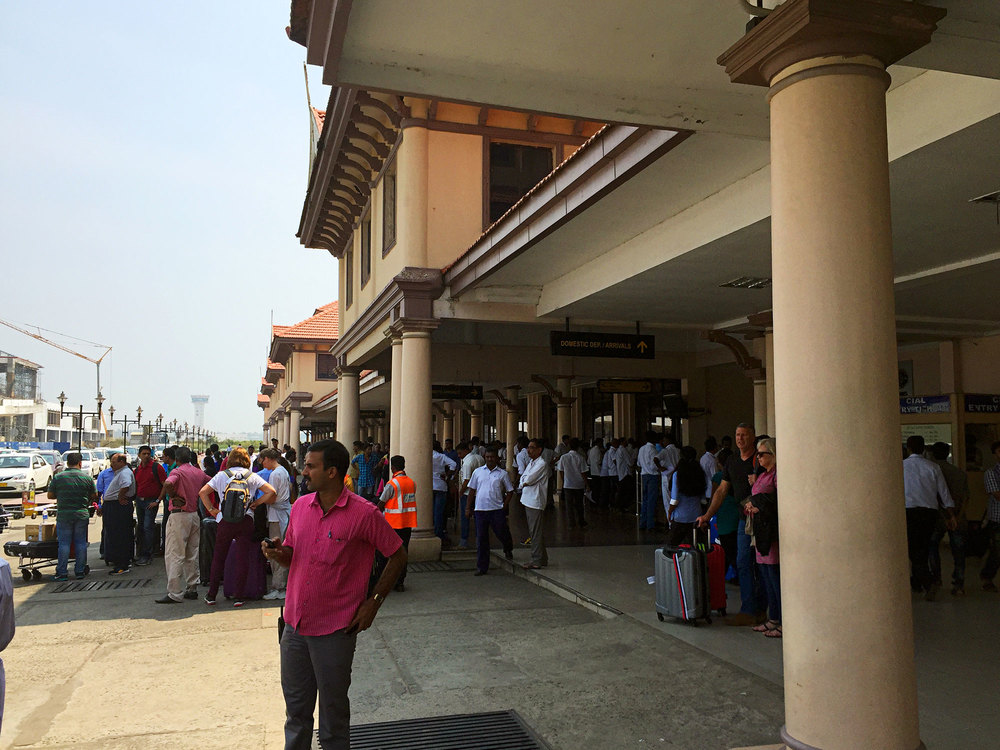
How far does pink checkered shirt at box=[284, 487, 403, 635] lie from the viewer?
3.91m

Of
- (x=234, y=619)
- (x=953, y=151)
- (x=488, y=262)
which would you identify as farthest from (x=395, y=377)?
(x=953, y=151)

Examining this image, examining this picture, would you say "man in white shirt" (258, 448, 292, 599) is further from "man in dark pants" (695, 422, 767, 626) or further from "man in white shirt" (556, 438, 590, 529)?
"man in white shirt" (556, 438, 590, 529)

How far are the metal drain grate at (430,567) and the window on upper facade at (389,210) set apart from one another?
558 centimetres

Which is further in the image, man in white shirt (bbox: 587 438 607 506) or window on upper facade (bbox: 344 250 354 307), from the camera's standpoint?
man in white shirt (bbox: 587 438 607 506)

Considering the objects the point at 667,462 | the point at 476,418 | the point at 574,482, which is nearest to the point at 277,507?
the point at 574,482

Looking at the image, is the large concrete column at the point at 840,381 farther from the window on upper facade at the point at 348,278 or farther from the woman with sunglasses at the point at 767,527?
the window on upper facade at the point at 348,278

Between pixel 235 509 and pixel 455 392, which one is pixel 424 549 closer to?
pixel 235 509

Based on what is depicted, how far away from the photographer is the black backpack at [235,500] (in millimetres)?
9242

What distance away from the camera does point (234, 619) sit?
878 centimetres

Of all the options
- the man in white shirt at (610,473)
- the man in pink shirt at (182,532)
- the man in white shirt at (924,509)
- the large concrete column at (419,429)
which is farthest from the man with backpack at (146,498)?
the man in white shirt at (924,509)

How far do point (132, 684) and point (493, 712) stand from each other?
2.94 meters

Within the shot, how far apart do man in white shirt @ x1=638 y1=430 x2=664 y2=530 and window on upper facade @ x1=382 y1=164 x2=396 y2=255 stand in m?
6.25

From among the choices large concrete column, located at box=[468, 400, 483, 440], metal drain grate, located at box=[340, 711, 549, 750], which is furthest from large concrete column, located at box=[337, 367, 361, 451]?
metal drain grate, located at box=[340, 711, 549, 750]

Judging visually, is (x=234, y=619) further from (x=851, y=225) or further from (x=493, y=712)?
(x=851, y=225)
